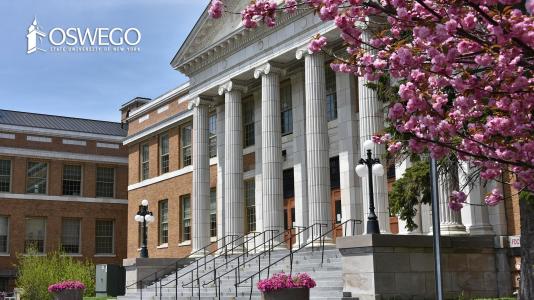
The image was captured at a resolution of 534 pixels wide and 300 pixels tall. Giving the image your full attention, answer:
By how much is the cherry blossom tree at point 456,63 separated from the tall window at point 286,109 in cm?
2055

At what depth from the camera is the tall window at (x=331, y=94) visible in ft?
92.5

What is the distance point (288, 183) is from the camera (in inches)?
1209

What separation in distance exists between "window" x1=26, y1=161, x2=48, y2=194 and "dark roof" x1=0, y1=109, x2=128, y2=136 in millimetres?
2824

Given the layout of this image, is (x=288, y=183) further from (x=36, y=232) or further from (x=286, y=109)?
(x=36, y=232)

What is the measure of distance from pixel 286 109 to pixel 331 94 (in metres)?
2.93

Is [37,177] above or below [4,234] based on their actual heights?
above

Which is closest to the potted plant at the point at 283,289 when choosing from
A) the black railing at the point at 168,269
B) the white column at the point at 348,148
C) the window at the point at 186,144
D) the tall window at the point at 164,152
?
the white column at the point at 348,148

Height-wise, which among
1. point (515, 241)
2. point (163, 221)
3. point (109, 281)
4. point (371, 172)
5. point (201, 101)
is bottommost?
point (109, 281)

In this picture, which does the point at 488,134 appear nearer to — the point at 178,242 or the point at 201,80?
the point at 201,80

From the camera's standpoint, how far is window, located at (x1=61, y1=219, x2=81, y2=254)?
50656mm

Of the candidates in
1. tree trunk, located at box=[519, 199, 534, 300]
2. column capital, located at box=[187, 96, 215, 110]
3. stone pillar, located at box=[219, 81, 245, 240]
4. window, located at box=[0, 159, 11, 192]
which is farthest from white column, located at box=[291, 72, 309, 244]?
window, located at box=[0, 159, 11, 192]

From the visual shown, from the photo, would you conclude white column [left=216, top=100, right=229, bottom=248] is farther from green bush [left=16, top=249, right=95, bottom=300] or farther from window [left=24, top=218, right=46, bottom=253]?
window [left=24, top=218, right=46, bottom=253]

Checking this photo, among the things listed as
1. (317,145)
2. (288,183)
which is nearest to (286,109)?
(288,183)

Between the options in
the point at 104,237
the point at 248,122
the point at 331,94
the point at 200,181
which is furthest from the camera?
the point at 104,237
